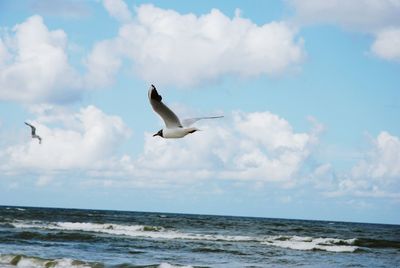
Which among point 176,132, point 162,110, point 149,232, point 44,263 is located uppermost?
point 162,110

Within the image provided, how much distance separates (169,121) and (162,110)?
272 mm

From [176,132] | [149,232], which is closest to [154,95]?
[176,132]

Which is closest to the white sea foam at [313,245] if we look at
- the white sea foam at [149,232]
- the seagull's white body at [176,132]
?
the white sea foam at [149,232]

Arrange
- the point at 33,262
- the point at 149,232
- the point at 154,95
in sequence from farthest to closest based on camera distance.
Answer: the point at 149,232 < the point at 33,262 < the point at 154,95

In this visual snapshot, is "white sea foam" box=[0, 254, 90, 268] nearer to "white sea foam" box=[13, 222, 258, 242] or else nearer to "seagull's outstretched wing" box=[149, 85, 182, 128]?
"seagull's outstretched wing" box=[149, 85, 182, 128]

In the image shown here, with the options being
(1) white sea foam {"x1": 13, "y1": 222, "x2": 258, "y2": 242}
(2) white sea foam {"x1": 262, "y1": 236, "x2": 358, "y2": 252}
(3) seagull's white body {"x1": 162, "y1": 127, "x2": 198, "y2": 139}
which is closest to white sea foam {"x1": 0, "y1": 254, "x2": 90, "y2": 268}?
(3) seagull's white body {"x1": 162, "y1": 127, "x2": 198, "y2": 139}

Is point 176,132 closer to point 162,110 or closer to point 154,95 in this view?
point 162,110

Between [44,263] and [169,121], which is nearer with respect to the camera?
[169,121]

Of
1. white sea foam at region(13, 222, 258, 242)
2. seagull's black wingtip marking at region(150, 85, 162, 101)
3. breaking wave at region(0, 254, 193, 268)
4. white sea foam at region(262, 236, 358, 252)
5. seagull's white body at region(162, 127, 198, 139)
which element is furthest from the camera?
white sea foam at region(13, 222, 258, 242)

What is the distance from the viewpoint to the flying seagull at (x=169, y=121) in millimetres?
8312

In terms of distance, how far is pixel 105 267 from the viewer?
1594cm

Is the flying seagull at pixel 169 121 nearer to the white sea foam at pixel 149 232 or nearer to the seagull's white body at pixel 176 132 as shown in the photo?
the seagull's white body at pixel 176 132

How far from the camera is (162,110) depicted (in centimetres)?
862

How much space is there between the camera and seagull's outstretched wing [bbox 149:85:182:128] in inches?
325
